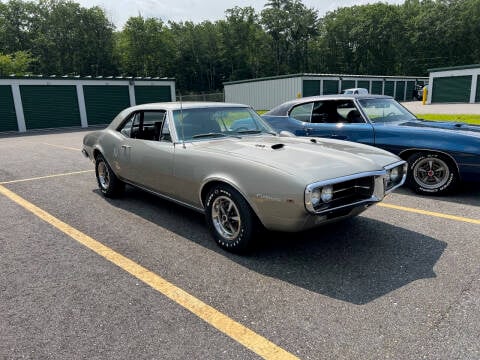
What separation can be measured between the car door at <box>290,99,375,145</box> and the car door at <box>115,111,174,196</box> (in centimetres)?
309

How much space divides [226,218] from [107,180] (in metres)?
2.87

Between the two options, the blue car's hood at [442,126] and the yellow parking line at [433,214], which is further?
the blue car's hood at [442,126]

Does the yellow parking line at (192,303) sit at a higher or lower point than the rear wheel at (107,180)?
lower

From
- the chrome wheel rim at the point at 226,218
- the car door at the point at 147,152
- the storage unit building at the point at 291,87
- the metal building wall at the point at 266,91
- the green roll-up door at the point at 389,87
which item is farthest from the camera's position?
the green roll-up door at the point at 389,87

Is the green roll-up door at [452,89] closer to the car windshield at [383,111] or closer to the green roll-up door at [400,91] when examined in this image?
the green roll-up door at [400,91]

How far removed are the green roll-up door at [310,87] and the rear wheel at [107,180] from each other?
1026 inches

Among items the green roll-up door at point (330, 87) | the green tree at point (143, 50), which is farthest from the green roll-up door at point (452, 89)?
the green tree at point (143, 50)

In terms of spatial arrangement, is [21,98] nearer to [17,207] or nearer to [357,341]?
[17,207]

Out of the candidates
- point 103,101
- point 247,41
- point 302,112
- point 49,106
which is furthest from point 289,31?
point 302,112

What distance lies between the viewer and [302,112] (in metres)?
6.96

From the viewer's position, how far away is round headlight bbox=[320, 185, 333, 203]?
10.0 ft

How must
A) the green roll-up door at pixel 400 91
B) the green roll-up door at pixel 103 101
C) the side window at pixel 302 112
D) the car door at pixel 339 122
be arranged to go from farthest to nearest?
the green roll-up door at pixel 400 91 < the green roll-up door at pixel 103 101 < the side window at pixel 302 112 < the car door at pixel 339 122

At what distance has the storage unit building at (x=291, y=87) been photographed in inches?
1194

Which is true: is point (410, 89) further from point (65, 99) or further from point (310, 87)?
point (65, 99)
